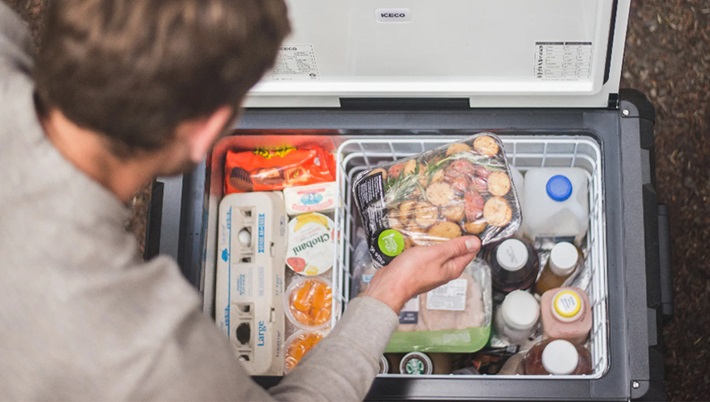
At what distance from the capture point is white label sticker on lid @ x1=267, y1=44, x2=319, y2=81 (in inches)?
42.0

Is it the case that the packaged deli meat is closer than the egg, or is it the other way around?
the packaged deli meat

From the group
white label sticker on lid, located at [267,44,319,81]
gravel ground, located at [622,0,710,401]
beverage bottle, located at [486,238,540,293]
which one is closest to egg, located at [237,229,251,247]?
white label sticker on lid, located at [267,44,319,81]

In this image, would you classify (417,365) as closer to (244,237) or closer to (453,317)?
(453,317)

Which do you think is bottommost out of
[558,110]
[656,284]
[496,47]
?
[656,284]

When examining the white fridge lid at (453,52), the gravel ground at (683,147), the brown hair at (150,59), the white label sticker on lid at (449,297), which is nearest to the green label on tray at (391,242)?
the white label sticker on lid at (449,297)

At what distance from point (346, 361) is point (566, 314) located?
37cm

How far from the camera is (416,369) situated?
1.14 meters

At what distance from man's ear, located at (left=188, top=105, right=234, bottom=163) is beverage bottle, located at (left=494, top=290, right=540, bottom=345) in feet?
1.86

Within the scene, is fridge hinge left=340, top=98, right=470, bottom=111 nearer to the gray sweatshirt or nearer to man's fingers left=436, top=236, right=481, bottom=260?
man's fingers left=436, top=236, right=481, bottom=260

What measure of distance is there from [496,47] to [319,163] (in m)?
0.36

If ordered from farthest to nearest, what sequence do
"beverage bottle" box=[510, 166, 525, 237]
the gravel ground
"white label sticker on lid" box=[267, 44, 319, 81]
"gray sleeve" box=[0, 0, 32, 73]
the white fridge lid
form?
the gravel ground < "beverage bottle" box=[510, 166, 525, 237] < "white label sticker on lid" box=[267, 44, 319, 81] < the white fridge lid < "gray sleeve" box=[0, 0, 32, 73]

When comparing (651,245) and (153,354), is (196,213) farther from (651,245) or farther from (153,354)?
(651,245)

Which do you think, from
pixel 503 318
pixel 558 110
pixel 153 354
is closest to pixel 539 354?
pixel 503 318

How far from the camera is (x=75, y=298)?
25.3 inches
